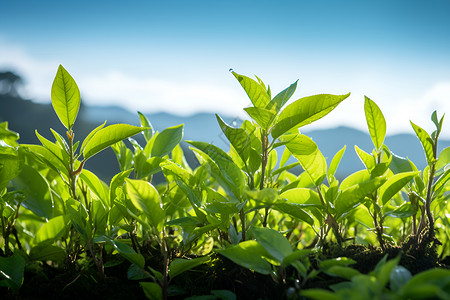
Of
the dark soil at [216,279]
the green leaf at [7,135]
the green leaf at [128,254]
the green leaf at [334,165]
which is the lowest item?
the dark soil at [216,279]

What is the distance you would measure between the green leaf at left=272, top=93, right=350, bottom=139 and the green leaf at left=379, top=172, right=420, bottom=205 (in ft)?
0.58

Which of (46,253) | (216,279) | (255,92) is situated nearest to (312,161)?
(255,92)

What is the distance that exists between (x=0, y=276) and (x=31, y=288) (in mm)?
65

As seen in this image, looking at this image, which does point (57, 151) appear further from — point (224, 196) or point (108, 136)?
point (224, 196)

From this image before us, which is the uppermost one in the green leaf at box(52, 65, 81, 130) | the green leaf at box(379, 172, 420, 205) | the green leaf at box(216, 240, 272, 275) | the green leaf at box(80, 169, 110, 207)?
the green leaf at box(52, 65, 81, 130)

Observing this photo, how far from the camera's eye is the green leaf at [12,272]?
54 centimetres

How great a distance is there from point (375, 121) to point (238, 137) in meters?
0.26

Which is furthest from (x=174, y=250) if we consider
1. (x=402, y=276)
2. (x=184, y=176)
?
(x=402, y=276)

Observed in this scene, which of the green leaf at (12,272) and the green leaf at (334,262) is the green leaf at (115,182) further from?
the green leaf at (334,262)

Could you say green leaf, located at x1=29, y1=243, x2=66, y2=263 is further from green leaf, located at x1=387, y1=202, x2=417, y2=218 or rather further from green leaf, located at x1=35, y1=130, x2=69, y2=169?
green leaf, located at x1=387, y1=202, x2=417, y2=218

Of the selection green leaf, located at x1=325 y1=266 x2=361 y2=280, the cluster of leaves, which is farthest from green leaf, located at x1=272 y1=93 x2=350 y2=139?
green leaf, located at x1=325 y1=266 x2=361 y2=280

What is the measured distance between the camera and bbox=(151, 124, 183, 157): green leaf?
751 mm

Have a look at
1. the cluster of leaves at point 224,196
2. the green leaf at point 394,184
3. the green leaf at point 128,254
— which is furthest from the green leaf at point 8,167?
the green leaf at point 394,184

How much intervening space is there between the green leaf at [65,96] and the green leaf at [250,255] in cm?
37
